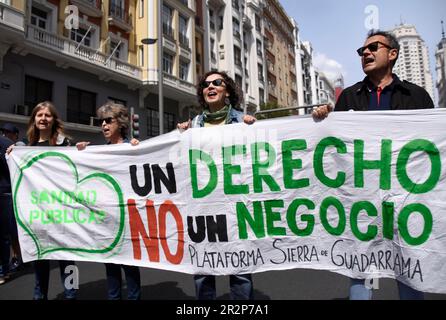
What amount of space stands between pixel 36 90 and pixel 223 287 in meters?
14.6

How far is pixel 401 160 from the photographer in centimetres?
253

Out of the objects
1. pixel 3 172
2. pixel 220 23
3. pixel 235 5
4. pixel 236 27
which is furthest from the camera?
pixel 235 5

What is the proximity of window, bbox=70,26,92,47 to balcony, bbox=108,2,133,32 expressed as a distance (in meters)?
1.53

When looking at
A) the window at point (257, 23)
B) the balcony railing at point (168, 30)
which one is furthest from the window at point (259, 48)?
the balcony railing at point (168, 30)

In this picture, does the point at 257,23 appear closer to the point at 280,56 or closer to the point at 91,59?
the point at 280,56

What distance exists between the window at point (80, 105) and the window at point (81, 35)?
2592 millimetres

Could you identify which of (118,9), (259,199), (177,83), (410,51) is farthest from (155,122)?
(410,51)

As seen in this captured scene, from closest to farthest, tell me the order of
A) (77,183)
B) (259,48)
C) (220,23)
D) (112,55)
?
(77,183), (112,55), (220,23), (259,48)

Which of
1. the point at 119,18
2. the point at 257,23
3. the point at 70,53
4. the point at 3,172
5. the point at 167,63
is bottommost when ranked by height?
the point at 3,172

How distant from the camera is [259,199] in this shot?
9.13 feet

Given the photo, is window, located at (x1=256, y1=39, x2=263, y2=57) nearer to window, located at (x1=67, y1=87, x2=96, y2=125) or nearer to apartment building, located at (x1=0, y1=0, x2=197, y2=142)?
apartment building, located at (x1=0, y1=0, x2=197, y2=142)

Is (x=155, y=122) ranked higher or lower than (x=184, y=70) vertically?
lower

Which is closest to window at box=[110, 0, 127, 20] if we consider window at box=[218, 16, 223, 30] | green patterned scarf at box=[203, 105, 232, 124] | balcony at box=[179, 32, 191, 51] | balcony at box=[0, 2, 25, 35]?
balcony at box=[179, 32, 191, 51]
